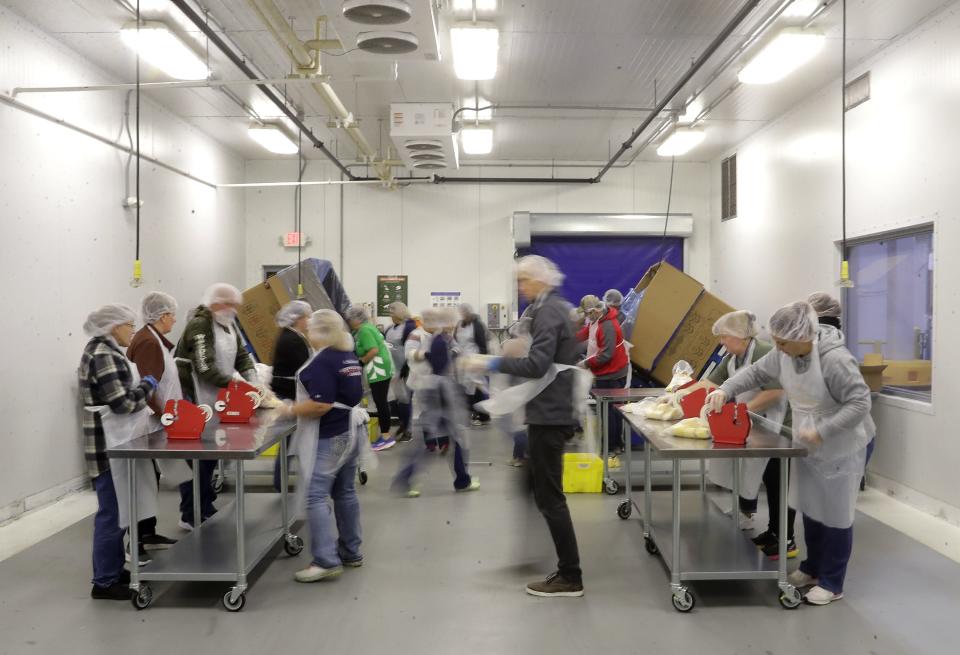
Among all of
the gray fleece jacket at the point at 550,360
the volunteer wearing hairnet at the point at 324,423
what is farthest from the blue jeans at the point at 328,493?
the gray fleece jacket at the point at 550,360

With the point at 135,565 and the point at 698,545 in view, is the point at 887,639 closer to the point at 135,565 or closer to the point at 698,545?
the point at 698,545

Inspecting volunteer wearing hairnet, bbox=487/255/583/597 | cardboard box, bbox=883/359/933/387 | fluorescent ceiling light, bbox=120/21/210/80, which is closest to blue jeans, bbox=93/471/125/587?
volunteer wearing hairnet, bbox=487/255/583/597

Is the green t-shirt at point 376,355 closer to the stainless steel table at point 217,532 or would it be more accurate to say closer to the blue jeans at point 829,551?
the stainless steel table at point 217,532

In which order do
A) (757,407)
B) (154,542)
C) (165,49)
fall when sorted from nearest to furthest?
(757,407) < (154,542) < (165,49)

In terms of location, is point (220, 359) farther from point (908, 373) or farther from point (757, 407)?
point (908, 373)

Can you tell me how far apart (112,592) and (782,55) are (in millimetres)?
5021

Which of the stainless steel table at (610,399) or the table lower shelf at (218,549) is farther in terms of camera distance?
the stainless steel table at (610,399)

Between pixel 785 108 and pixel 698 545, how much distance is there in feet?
16.7

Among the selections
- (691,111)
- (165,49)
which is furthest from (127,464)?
(691,111)

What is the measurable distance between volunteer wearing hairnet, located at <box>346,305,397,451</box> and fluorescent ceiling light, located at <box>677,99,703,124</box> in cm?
366

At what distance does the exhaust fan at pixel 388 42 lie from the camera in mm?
3637

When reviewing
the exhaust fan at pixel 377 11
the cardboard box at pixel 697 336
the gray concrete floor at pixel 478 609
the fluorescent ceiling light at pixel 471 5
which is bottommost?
the gray concrete floor at pixel 478 609

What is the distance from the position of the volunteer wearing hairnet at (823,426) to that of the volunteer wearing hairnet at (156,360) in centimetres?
285

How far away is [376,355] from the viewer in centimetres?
616
